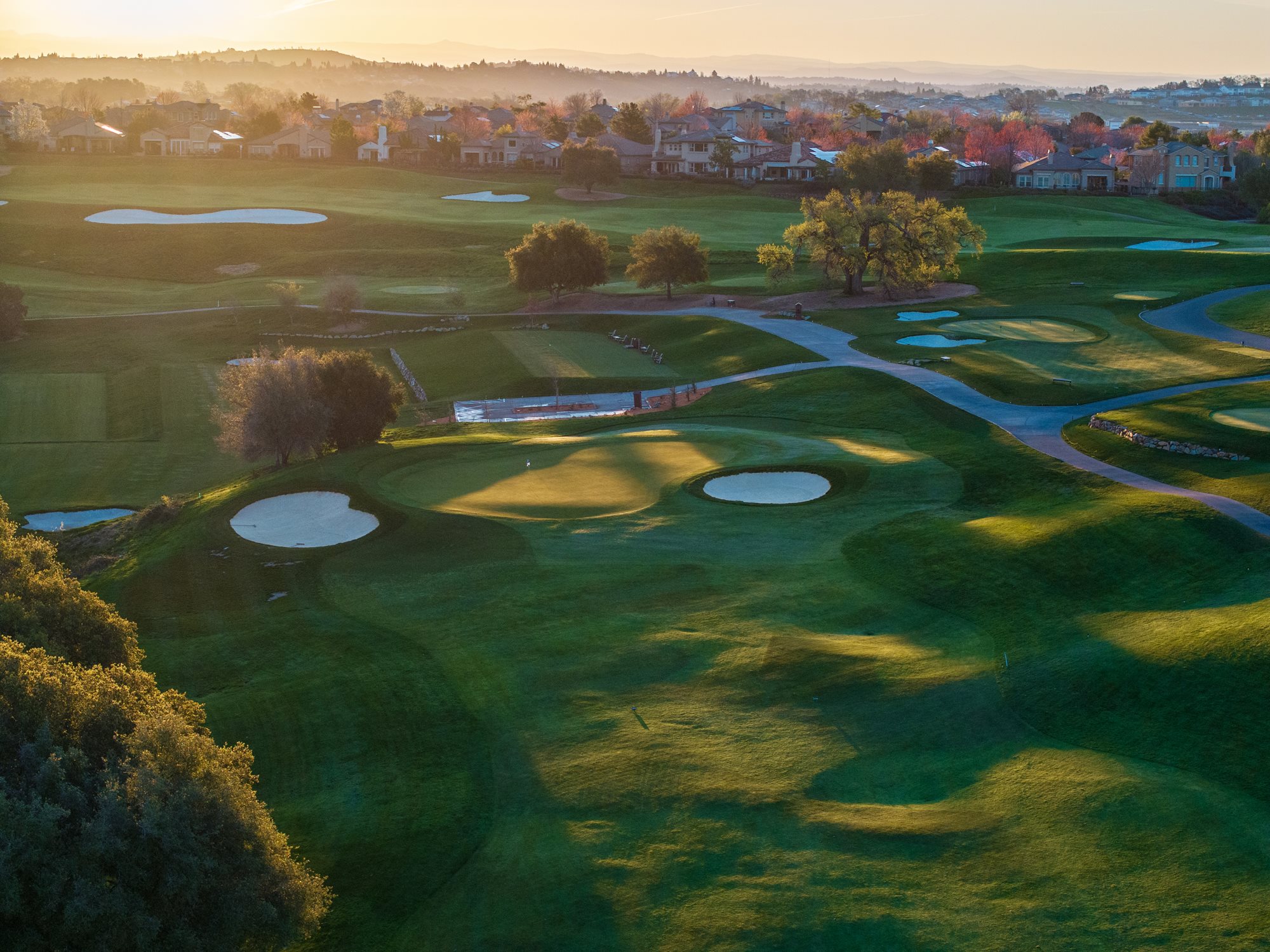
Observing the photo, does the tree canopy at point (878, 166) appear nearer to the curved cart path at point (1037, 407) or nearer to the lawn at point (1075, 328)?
the lawn at point (1075, 328)

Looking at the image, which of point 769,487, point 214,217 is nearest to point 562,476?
point 769,487

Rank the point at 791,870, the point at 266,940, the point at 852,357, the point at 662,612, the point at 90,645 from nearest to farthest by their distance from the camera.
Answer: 1. the point at 266,940
2. the point at 791,870
3. the point at 90,645
4. the point at 662,612
5. the point at 852,357

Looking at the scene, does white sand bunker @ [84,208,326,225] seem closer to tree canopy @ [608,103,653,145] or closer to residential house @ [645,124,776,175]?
residential house @ [645,124,776,175]

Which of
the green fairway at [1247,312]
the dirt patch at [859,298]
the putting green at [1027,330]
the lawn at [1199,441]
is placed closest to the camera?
the lawn at [1199,441]

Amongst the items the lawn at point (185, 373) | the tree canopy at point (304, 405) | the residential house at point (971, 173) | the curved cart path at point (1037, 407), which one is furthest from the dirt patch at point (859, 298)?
the residential house at point (971, 173)

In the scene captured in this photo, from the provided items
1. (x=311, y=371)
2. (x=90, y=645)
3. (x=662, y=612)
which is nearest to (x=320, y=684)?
(x=90, y=645)

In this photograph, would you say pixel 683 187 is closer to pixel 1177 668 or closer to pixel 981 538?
pixel 981 538
